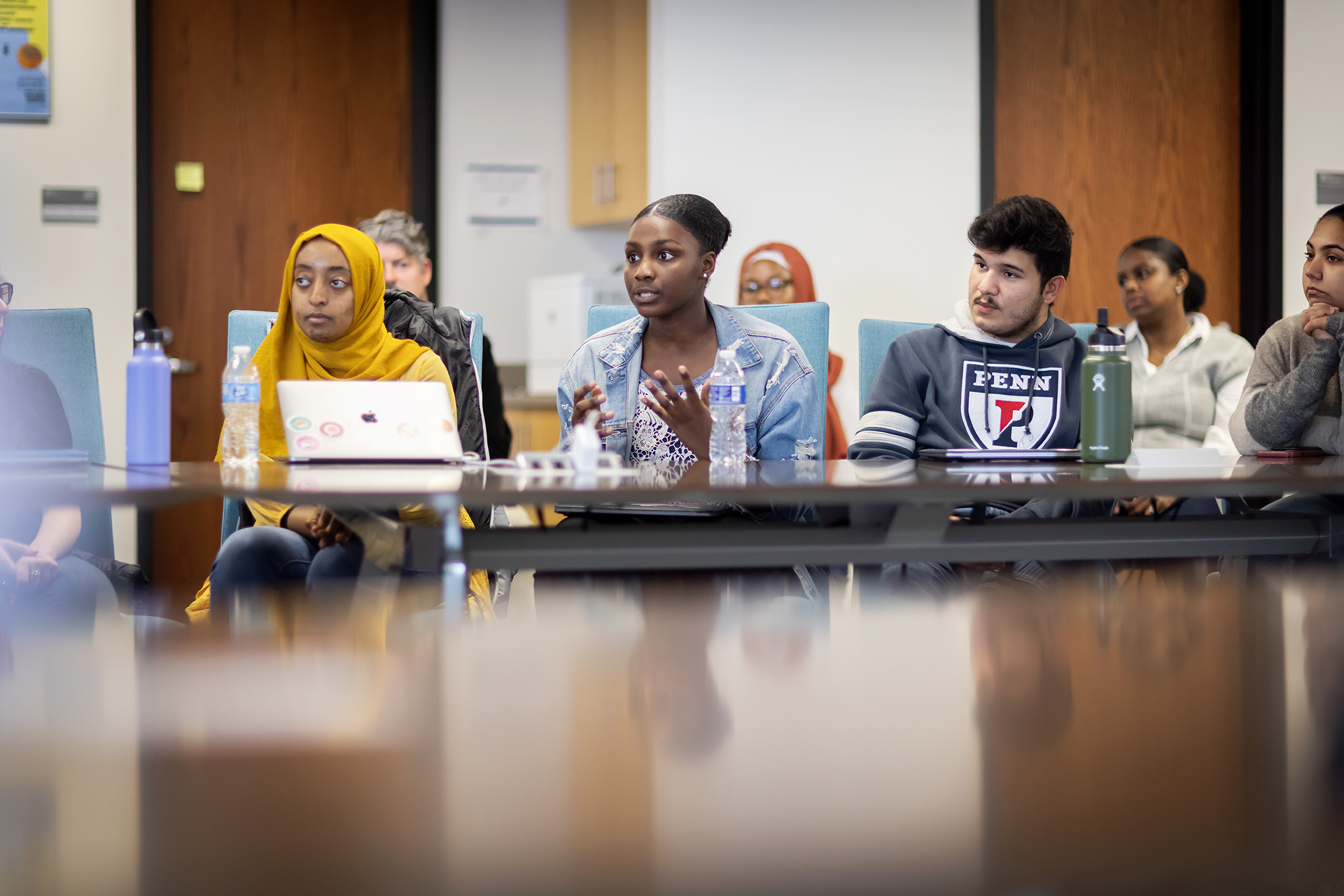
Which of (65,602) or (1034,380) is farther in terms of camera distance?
(1034,380)

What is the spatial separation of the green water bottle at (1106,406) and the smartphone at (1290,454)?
0.99 ft

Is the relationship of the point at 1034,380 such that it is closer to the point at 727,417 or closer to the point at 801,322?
the point at 801,322

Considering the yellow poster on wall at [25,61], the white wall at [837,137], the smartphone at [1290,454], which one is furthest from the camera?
the white wall at [837,137]

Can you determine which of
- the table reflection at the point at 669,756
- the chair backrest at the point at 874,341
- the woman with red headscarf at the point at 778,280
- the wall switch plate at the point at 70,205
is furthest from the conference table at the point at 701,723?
the wall switch plate at the point at 70,205

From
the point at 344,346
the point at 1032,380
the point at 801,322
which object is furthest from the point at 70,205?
the point at 1032,380

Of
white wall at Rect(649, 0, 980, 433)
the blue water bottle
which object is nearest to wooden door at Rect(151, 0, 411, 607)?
white wall at Rect(649, 0, 980, 433)

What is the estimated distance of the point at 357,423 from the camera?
162 centimetres

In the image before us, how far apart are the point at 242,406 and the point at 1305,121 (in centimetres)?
410

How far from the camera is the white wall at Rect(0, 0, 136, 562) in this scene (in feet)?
12.2

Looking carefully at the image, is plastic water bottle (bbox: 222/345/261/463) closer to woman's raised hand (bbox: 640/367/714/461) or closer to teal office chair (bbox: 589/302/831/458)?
woman's raised hand (bbox: 640/367/714/461)

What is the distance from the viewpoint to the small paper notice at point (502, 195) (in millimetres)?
4320

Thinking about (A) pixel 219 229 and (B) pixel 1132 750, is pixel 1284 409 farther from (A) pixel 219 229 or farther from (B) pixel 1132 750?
(A) pixel 219 229

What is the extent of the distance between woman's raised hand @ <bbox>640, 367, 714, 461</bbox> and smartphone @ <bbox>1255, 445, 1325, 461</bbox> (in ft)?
2.84

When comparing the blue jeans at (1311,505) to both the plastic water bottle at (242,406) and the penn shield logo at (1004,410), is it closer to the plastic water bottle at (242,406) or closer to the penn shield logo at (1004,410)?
the penn shield logo at (1004,410)
